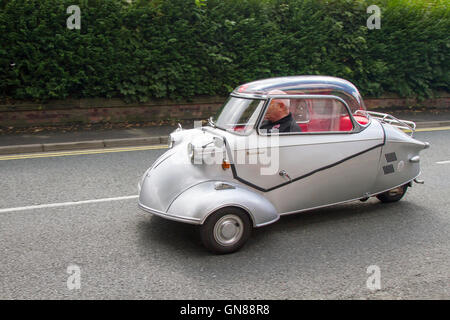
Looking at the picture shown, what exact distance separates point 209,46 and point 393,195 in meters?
7.64

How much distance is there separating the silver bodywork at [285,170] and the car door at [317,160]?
0.01 m

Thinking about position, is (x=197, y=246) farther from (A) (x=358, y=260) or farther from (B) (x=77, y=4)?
(B) (x=77, y=4)

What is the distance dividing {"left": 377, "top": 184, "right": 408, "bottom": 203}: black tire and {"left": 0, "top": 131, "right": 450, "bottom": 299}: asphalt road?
90mm

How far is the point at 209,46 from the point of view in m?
12.6

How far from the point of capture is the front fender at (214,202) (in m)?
4.56

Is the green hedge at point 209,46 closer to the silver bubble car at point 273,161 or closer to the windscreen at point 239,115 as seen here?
the silver bubble car at point 273,161

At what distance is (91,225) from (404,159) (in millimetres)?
3868

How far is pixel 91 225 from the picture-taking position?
17.9 feet

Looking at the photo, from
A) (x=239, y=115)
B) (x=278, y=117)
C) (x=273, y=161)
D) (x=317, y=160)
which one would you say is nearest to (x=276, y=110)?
(x=278, y=117)

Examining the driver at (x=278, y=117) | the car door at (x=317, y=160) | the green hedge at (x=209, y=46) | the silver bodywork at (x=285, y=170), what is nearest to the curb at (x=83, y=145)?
the green hedge at (x=209, y=46)

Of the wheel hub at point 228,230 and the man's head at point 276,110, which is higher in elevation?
the man's head at point 276,110

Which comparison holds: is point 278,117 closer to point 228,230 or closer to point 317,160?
point 317,160

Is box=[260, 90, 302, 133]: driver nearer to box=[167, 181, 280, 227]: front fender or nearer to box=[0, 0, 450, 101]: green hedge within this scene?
box=[167, 181, 280, 227]: front fender

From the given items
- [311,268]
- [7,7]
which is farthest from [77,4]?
[311,268]
